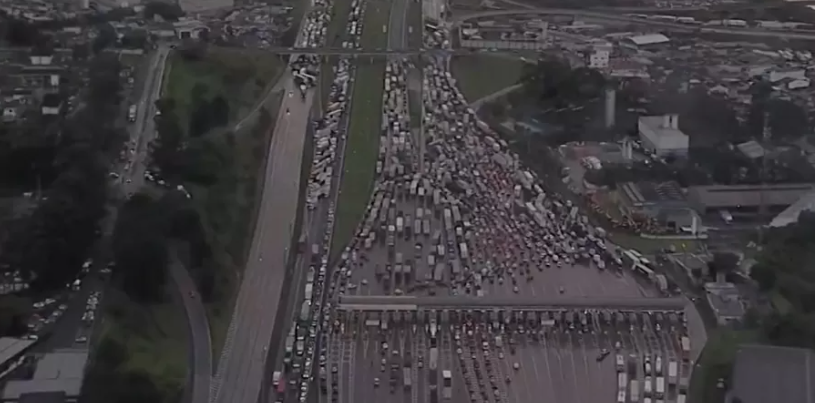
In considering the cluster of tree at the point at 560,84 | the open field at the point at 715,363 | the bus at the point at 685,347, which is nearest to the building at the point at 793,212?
the open field at the point at 715,363

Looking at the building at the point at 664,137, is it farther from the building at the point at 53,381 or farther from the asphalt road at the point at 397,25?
the building at the point at 53,381

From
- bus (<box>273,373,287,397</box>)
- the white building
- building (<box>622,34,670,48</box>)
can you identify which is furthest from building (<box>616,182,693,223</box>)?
bus (<box>273,373,287,397</box>)

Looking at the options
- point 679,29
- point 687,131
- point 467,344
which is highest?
point 679,29

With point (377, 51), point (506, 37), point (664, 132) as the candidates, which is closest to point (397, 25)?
point (377, 51)

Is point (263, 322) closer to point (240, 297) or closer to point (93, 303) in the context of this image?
point (240, 297)

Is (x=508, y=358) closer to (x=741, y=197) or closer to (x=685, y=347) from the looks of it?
(x=685, y=347)

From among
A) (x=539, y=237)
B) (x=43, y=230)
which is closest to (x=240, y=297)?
(x=43, y=230)
